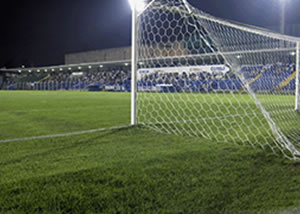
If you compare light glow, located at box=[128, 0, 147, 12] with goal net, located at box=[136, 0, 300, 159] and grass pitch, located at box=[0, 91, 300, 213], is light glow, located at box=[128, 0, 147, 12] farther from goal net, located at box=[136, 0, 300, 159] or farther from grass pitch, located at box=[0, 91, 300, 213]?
grass pitch, located at box=[0, 91, 300, 213]

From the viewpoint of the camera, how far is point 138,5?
3748 millimetres

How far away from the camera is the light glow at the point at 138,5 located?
3699 millimetres

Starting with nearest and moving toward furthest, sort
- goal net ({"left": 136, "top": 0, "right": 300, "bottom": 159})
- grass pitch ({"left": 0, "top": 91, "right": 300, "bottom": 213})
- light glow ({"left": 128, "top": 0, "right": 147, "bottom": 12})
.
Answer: grass pitch ({"left": 0, "top": 91, "right": 300, "bottom": 213}) < goal net ({"left": 136, "top": 0, "right": 300, "bottom": 159}) < light glow ({"left": 128, "top": 0, "right": 147, "bottom": 12})

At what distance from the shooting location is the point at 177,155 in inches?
89.0

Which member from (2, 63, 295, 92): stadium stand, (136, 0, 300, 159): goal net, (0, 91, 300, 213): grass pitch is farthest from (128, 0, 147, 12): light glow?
(2, 63, 295, 92): stadium stand

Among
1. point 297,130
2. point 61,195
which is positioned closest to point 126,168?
point 61,195

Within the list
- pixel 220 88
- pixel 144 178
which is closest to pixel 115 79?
pixel 220 88

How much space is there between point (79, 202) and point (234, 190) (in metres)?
0.84

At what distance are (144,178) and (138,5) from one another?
271 cm

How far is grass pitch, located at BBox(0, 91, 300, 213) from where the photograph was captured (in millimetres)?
1380

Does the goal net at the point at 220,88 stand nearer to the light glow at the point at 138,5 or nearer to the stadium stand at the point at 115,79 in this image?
the light glow at the point at 138,5

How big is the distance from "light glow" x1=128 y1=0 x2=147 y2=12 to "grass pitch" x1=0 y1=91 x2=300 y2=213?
192 centimetres

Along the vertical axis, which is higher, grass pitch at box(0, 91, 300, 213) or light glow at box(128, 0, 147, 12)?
light glow at box(128, 0, 147, 12)

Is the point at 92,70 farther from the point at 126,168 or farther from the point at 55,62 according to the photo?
the point at 126,168
